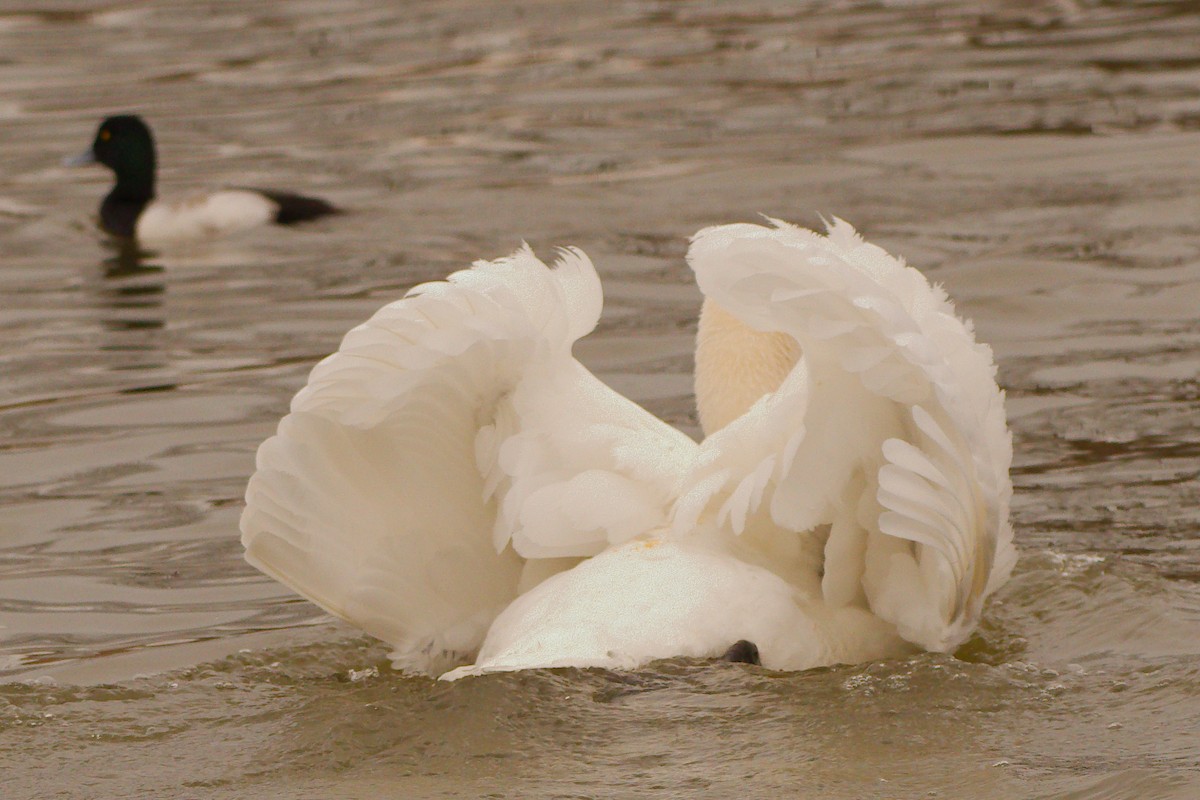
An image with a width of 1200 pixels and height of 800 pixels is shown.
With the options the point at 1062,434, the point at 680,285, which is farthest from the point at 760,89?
the point at 1062,434

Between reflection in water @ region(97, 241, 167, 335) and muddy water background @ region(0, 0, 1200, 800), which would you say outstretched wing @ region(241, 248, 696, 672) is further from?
reflection in water @ region(97, 241, 167, 335)

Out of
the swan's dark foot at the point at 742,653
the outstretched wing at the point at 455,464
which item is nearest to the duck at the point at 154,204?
the outstretched wing at the point at 455,464

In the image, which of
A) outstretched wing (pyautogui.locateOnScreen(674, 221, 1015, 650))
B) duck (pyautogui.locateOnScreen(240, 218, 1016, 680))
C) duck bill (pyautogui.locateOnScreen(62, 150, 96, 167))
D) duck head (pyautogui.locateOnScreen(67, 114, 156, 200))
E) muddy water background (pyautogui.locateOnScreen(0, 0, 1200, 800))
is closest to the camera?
outstretched wing (pyautogui.locateOnScreen(674, 221, 1015, 650))

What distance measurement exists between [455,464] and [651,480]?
555 mm

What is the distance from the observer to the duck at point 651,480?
494 cm

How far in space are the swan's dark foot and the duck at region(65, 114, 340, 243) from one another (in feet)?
30.2

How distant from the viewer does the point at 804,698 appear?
5184 mm

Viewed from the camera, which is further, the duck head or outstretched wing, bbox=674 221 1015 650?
the duck head

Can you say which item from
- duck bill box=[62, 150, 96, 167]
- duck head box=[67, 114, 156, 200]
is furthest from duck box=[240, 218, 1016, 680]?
duck bill box=[62, 150, 96, 167]

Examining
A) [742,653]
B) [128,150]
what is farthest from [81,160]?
[742,653]

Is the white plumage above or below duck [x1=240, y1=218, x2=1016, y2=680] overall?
below

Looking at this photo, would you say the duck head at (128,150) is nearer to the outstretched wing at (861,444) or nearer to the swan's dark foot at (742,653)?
the outstretched wing at (861,444)

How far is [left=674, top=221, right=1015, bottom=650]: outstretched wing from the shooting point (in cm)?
480

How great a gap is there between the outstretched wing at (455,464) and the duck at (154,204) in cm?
817
